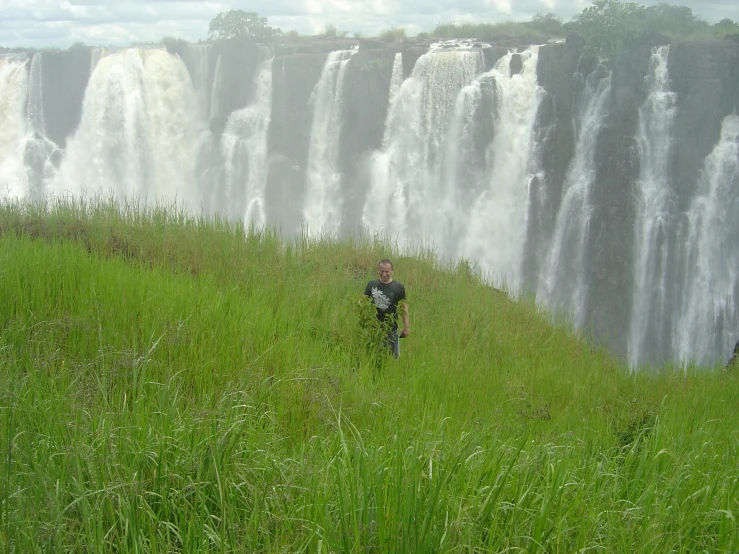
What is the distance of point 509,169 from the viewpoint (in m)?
24.9

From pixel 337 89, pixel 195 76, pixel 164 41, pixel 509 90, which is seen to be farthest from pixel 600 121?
pixel 164 41

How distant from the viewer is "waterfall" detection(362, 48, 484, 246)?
82.8 feet

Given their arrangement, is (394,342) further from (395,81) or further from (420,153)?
(395,81)

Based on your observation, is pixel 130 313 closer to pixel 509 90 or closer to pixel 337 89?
pixel 509 90

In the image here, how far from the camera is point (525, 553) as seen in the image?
113 inches

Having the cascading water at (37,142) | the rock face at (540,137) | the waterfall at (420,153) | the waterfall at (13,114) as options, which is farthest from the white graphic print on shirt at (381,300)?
the waterfall at (13,114)

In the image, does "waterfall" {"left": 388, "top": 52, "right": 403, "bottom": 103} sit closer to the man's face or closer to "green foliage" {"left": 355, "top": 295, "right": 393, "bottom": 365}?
the man's face

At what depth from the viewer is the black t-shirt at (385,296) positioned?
278 inches

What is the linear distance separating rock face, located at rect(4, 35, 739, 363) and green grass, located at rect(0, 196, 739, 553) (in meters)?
13.0

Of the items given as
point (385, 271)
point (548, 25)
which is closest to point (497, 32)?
point (548, 25)

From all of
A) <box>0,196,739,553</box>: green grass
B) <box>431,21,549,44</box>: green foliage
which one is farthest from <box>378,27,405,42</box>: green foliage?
<box>0,196,739,553</box>: green grass

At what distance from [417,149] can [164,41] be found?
12.8m

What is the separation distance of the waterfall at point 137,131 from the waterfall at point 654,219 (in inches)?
654

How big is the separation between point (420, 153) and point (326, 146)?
13.1 feet
